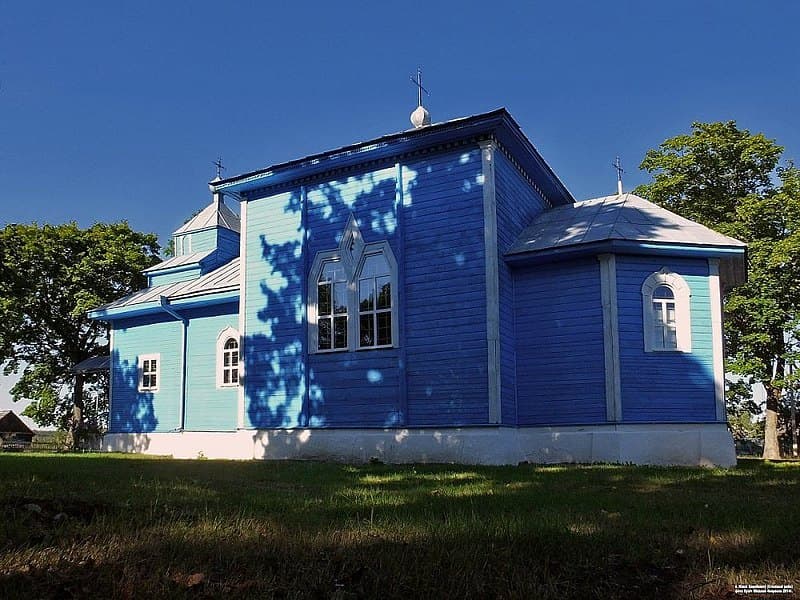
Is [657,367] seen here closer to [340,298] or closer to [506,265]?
[506,265]

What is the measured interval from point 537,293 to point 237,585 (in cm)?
1234

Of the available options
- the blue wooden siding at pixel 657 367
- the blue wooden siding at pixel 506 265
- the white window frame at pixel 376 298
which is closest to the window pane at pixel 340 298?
the white window frame at pixel 376 298

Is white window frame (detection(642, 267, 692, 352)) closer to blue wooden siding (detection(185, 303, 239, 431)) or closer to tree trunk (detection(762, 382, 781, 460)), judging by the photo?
blue wooden siding (detection(185, 303, 239, 431))

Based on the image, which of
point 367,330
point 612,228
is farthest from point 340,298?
point 612,228

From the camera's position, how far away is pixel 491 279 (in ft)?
46.0

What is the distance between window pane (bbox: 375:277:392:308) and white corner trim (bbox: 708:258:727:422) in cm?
648

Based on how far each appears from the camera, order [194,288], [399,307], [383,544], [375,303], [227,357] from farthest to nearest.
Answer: [194,288], [227,357], [375,303], [399,307], [383,544]

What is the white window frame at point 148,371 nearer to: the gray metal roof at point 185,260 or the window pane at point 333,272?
the gray metal roof at point 185,260

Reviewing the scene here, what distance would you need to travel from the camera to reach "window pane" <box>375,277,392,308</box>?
15.2 m

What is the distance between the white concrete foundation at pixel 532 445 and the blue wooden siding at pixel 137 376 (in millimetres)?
7564

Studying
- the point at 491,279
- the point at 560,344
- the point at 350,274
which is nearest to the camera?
the point at 491,279

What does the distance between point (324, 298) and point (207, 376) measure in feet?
21.2

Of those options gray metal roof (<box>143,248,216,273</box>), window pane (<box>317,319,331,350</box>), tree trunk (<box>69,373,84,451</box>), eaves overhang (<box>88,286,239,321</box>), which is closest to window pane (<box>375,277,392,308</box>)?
window pane (<box>317,319,331,350</box>)

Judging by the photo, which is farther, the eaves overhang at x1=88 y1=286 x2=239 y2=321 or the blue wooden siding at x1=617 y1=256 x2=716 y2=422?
the eaves overhang at x1=88 y1=286 x2=239 y2=321
